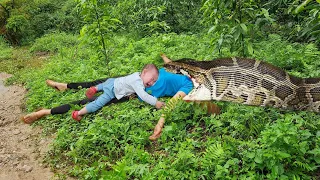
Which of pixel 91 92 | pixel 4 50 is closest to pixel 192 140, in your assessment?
pixel 91 92

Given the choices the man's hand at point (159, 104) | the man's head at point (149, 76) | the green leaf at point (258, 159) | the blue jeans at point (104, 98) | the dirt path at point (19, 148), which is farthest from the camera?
the blue jeans at point (104, 98)

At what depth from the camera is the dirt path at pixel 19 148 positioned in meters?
4.17

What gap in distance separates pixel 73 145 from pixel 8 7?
1148 cm

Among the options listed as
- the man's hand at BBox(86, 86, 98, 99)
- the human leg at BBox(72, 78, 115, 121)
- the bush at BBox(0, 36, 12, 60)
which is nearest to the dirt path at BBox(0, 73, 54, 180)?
the human leg at BBox(72, 78, 115, 121)

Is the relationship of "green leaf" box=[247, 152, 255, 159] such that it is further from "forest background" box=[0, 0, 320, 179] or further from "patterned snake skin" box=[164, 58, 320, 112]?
"patterned snake skin" box=[164, 58, 320, 112]

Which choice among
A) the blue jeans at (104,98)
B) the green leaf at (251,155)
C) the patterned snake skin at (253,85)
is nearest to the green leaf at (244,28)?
the patterned snake skin at (253,85)

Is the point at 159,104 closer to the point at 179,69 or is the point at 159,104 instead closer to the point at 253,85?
the point at 179,69

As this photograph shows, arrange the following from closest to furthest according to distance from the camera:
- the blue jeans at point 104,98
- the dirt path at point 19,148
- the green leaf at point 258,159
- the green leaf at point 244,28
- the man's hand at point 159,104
A: the green leaf at point 258,159, the dirt path at point 19,148, the man's hand at point 159,104, the green leaf at point 244,28, the blue jeans at point 104,98

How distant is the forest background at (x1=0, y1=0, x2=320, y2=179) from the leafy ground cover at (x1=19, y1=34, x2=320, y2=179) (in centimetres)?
1

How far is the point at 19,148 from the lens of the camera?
487 cm

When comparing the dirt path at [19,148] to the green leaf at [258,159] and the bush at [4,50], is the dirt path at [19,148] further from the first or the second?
the bush at [4,50]

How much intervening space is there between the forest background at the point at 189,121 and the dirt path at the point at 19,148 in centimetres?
19

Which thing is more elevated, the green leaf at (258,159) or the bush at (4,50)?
the green leaf at (258,159)

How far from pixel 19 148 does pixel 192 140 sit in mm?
2561
